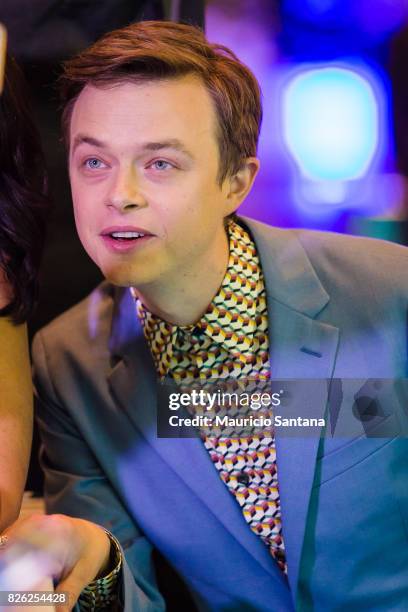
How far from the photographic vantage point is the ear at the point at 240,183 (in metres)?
1.41

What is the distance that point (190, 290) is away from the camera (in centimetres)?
140

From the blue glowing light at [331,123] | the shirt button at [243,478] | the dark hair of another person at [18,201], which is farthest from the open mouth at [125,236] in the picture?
the shirt button at [243,478]

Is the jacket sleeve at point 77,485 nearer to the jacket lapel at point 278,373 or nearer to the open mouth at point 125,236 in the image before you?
the jacket lapel at point 278,373

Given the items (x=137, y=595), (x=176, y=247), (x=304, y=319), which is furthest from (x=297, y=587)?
(x=176, y=247)

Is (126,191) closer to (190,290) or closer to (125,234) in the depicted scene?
(125,234)

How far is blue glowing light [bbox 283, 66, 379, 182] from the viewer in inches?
55.2

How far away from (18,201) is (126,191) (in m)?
0.25

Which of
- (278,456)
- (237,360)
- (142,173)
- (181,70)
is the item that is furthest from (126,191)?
(278,456)

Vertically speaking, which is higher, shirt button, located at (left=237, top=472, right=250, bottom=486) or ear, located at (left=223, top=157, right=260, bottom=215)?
ear, located at (left=223, top=157, right=260, bottom=215)

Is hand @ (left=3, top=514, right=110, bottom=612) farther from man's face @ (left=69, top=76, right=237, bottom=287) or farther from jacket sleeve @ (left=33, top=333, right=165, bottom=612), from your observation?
man's face @ (left=69, top=76, right=237, bottom=287)

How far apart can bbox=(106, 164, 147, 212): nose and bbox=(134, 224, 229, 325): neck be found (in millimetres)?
158

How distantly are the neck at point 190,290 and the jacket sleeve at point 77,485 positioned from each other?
0.84 ft

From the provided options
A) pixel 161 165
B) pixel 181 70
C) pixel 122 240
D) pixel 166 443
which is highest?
pixel 181 70

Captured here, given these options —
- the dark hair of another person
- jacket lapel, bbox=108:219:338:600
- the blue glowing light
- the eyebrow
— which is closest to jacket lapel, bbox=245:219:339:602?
jacket lapel, bbox=108:219:338:600
